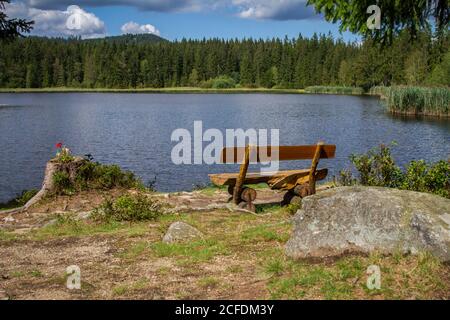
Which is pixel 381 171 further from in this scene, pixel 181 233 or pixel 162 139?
pixel 162 139

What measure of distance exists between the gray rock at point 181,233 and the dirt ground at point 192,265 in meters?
0.21

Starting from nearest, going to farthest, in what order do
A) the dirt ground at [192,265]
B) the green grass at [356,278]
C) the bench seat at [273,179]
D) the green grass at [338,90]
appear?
the green grass at [356,278]
the dirt ground at [192,265]
the bench seat at [273,179]
the green grass at [338,90]

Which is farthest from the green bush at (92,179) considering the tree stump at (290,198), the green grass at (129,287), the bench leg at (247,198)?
the green grass at (129,287)

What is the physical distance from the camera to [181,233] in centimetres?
810

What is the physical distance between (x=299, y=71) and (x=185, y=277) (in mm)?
157495

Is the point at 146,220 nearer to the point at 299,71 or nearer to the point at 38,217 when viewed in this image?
the point at 38,217

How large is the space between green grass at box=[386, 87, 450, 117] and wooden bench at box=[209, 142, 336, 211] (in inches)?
1652

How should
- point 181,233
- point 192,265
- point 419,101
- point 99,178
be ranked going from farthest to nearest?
point 419,101 → point 99,178 → point 181,233 → point 192,265

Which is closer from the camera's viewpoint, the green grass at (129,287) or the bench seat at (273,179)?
the green grass at (129,287)

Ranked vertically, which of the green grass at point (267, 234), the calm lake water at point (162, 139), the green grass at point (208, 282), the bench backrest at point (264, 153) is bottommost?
the calm lake water at point (162, 139)

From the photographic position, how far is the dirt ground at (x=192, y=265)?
554cm

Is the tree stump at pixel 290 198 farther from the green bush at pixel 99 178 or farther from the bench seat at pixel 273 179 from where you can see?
the green bush at pixel 99 178

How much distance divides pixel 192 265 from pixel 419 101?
48.6 meters

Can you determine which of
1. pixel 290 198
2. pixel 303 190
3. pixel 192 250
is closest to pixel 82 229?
pixel 192 250
